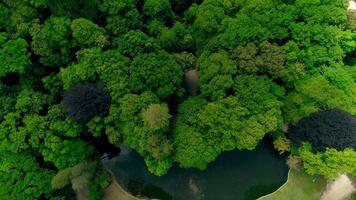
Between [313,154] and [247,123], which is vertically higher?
[247,123]

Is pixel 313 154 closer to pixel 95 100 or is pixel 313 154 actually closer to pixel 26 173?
pixel 95 100

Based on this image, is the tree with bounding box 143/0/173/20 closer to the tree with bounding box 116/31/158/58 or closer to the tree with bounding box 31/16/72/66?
the tree with bounding box 116/31/158/58

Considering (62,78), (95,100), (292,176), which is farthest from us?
(292,176)

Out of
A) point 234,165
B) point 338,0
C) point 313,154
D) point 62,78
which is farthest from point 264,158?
point 62,78

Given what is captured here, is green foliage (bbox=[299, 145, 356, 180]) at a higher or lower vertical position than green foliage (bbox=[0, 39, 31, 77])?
lower

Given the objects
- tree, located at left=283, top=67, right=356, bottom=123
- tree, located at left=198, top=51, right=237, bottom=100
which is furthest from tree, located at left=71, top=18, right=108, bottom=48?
tree, located at left=283, top=67, right=356, bottom=123

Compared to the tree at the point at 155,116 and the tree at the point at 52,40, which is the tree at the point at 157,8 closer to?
the tree at the point at 52,40

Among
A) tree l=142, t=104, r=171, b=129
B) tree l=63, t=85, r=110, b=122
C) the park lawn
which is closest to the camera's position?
tree l=142, t=104, r=171, b=129

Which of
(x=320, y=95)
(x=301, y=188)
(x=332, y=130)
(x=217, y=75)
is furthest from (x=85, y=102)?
(x=301, y=188)
